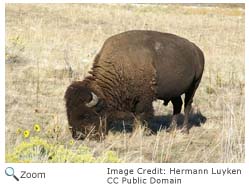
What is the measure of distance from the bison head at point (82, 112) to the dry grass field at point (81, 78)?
0.21 m

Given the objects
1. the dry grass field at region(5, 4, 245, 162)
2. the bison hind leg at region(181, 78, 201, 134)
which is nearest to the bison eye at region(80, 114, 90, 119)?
the dry grass field at region(5, 4, 245, 162)

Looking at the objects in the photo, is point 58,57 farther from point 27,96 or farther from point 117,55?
point 117,55

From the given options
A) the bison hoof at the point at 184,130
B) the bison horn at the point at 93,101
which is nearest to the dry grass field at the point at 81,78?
the bison hoof at the point at 184,130

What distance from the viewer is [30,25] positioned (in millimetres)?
19359

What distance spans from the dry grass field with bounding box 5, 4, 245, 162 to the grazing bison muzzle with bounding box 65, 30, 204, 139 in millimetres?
376

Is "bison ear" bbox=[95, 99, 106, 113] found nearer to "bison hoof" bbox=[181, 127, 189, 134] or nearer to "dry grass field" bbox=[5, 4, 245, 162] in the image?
"dry grass field" bbox=[5, 4, 245, 162]

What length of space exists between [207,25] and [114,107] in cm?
1809

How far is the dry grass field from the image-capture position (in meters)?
7.89

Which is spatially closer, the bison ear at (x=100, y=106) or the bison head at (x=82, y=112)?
the bison head at (x=82, y=112)

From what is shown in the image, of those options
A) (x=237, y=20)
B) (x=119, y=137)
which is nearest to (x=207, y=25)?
(x=237, y=20)

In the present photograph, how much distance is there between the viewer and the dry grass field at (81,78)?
7891 millimetres

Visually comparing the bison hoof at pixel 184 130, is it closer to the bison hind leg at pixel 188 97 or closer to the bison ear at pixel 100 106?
the bison hind leg at pixel 188 97
